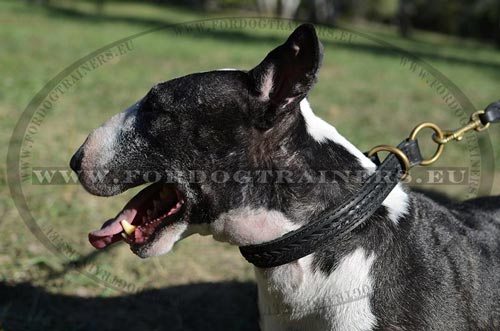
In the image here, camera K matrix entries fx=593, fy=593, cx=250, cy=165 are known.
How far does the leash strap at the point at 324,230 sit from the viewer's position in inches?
81.5

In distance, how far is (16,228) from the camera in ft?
13.7

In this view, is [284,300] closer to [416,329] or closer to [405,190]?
[416,329]

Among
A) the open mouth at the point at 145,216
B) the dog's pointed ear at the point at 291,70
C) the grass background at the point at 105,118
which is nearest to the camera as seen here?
the dog's pointed ear at the point at 291,70

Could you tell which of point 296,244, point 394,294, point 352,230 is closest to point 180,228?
point 296,244

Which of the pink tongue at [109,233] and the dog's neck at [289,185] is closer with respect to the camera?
the dog's neck at [289,185]

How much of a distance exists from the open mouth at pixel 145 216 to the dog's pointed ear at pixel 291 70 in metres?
0.51

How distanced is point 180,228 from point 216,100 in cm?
50

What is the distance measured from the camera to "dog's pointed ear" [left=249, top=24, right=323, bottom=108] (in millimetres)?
1996

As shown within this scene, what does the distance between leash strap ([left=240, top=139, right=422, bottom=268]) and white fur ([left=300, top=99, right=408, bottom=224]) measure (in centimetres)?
13

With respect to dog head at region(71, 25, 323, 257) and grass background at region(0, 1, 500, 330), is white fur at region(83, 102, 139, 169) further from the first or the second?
grass background at region(0, 1, 500, 330)

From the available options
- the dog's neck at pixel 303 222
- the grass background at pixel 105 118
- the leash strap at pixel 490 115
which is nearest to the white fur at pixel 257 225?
the dog's neck at pixel 303 222

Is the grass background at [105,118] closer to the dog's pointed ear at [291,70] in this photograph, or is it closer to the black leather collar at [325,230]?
the black leather collar at [325,230]

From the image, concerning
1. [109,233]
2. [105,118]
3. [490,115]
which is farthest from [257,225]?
[105,118]

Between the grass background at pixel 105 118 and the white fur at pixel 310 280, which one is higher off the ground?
the white fur at pixel 310 280
